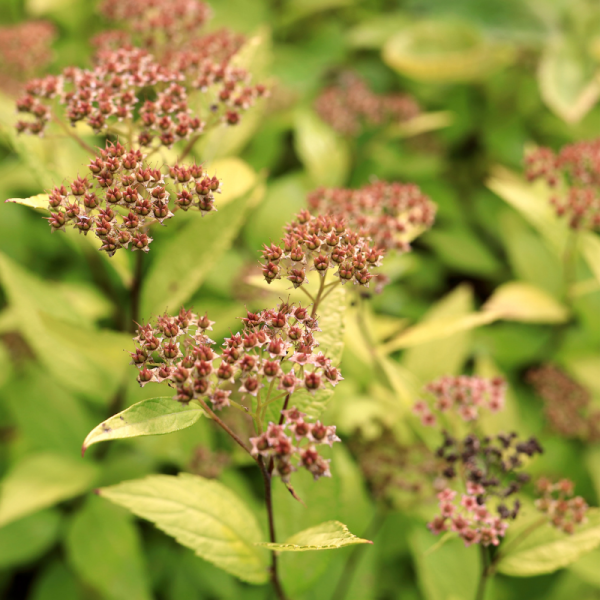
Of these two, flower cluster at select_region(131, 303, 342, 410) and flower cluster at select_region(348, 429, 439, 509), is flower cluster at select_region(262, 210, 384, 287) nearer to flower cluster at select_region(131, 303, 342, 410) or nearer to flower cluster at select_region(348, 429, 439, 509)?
flower cluster at select_region(131, 303, 342, 410)

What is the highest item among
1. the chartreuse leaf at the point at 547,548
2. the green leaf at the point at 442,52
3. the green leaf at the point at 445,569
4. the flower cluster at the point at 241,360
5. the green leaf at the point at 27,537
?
the green leaf at the point at 442,52

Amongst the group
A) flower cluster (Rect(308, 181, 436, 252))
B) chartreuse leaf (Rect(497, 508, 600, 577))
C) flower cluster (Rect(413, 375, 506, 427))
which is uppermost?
flower cluster (Rect(308, 181, 436, 252))

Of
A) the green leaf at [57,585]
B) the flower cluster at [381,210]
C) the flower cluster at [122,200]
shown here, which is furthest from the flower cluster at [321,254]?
the green leaf at [57,585]

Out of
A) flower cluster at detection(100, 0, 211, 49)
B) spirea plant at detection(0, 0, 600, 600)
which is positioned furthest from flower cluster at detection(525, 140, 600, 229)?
flower cluster at detection(100, 0, 211, 49)

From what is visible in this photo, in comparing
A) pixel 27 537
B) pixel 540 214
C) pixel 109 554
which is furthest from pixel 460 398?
pixel 27 537

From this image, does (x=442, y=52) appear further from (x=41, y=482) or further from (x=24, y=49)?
(x=41, y=482)

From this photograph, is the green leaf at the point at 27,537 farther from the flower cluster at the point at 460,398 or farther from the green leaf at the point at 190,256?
the flower cluster at the point at 460,398
